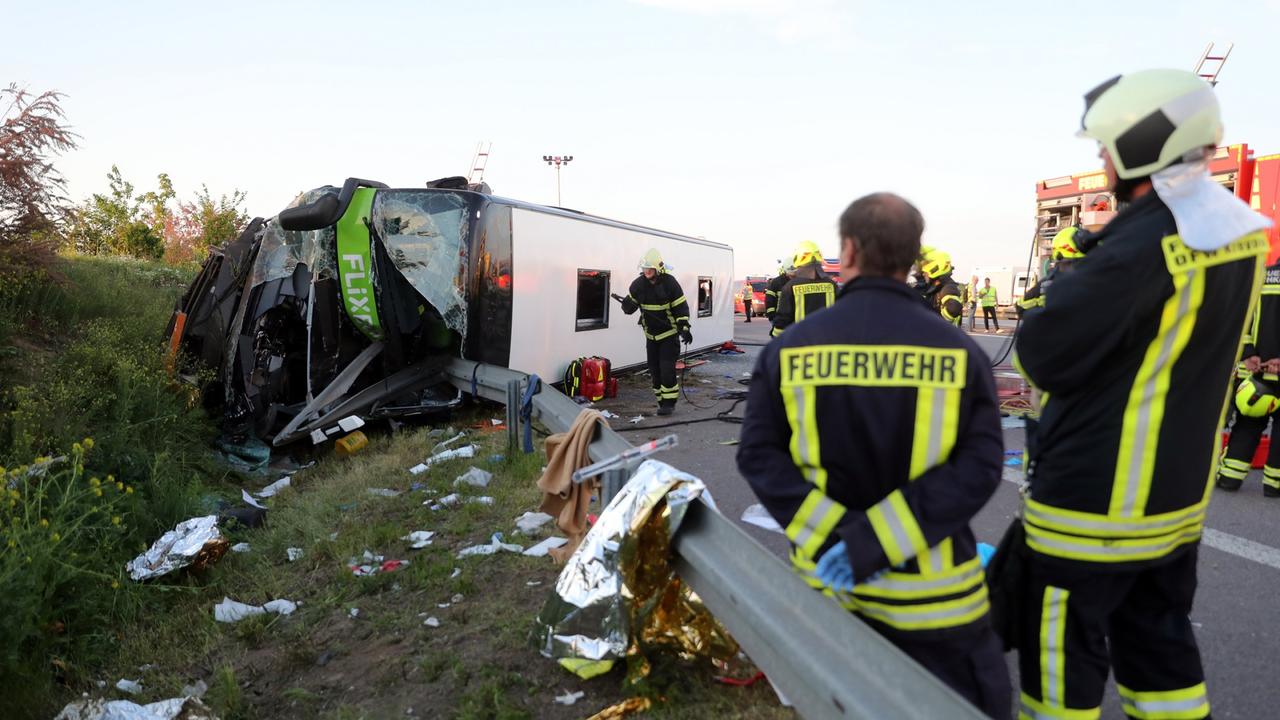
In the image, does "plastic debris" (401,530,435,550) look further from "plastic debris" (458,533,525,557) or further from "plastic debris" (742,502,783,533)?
"plastic debris" (742,502,783,533)

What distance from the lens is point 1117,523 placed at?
1.82 meters

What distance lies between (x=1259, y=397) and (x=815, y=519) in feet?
16.5

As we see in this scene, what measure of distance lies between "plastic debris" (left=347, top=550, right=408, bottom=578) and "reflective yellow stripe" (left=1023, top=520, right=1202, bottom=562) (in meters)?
3.26

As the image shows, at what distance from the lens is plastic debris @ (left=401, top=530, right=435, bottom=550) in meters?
4.53

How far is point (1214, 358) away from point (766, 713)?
164cm

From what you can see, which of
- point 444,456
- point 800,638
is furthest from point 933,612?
point 444,456

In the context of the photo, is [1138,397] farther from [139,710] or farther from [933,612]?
[139,710]

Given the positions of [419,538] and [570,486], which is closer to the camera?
[570,486]

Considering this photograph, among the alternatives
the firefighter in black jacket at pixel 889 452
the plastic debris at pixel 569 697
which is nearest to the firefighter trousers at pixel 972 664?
the firefighter in black jacket at pixel 889 452

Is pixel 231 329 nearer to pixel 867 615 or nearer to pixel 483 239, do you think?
pixel 483 239

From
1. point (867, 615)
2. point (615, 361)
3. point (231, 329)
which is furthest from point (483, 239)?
point (867, 615)

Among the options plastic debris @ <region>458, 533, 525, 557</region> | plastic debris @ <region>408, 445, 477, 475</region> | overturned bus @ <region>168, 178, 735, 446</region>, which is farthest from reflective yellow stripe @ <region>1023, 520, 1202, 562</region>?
overturned bus @ <region>168, 178, 735, 446</region>

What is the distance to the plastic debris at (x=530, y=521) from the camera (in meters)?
4.57

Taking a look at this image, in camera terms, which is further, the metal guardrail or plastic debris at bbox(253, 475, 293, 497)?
plastic debris at bbox(253, 475, 293, 497)
